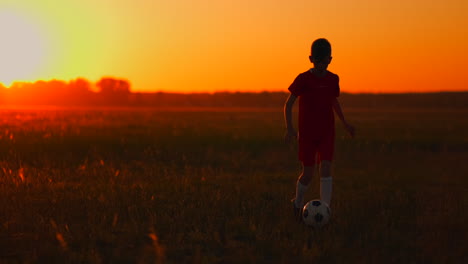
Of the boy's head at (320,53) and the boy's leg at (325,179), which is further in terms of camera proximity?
the boy's leg at (325,179)

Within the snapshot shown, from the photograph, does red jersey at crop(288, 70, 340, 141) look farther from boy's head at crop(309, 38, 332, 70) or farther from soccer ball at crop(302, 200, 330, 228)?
soccer ball at crop(302, 200, 330, 228)

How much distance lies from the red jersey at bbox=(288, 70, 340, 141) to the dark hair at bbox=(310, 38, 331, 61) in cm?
24

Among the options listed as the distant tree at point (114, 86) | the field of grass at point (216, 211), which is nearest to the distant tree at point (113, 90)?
the distant tree at point (114, 86)

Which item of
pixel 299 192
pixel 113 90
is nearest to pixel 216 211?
pixel 299 192

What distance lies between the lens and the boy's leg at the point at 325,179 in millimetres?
5582

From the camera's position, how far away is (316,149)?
Answer: 5625 mm

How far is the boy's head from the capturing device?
211 inches

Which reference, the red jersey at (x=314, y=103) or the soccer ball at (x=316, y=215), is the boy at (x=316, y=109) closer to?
the red jersey at (x=314, y=103)

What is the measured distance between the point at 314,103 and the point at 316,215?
1.41 meters

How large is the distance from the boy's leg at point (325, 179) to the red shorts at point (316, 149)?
0.26ft

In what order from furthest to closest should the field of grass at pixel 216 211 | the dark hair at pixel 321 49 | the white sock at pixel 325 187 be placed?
1. the white sock at pixel 325 187
2. the dark hair at pixel 321 49
3. the field of grass at pixel 216 211

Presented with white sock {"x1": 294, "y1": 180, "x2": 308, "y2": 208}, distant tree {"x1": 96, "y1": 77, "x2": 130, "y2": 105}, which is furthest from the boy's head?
distant tree {"x1": 96, "y1": 77, "x2": 130, "y2": 105}

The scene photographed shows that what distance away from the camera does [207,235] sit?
5.12 meters

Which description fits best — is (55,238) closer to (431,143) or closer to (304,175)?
(304,175)
